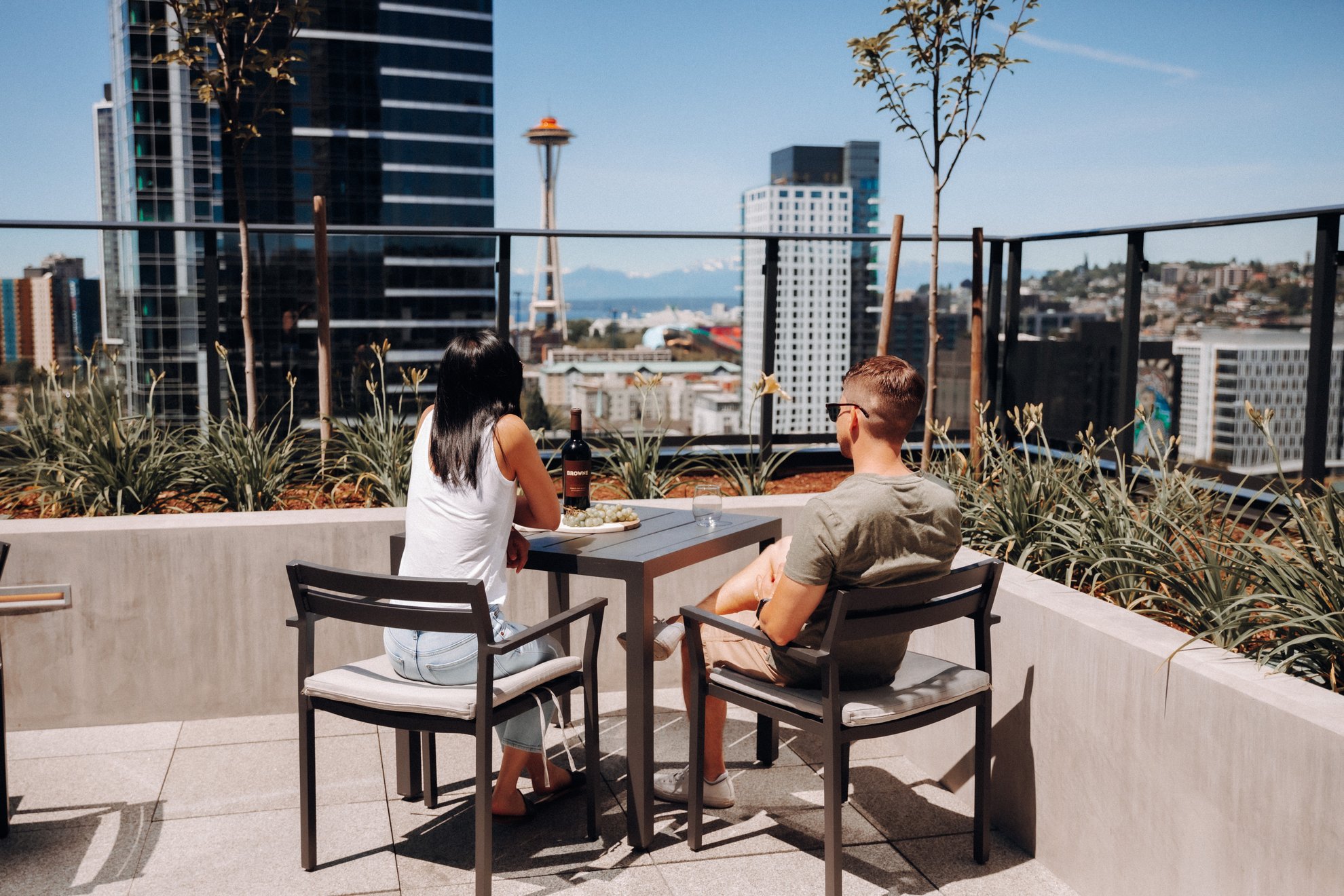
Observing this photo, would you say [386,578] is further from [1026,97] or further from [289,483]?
[1026,97]

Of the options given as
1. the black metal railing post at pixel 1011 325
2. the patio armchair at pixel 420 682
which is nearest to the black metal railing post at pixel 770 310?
the black metal railing post at pixel 1011 325

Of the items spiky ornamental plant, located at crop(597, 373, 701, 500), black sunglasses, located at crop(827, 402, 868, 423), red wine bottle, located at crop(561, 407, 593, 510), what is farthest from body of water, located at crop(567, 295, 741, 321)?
black sunglasses, located at crop(827, 402, 868, 423)

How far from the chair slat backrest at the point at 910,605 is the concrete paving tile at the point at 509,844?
0.87m

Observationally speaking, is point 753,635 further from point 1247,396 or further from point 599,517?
point 1247,396

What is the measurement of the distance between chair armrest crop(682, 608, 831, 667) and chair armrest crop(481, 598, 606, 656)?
0.23m

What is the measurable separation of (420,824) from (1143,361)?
13.2 feet

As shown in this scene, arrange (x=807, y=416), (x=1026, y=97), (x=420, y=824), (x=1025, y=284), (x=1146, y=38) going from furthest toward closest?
(x=1146, y=38), (x=1026, y=97), (x=1025, y=284), (x=807, y=416), (x=420, y=824)

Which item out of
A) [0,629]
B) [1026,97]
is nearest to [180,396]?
[0,629]

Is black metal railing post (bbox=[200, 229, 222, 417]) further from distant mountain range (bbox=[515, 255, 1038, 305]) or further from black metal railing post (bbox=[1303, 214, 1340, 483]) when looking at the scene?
black metal railing post (bbox=[1303, 214, 1340, 483])

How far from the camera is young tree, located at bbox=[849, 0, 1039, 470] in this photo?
4.84 metres

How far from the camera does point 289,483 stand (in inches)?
181

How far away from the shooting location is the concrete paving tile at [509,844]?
2.71 metres

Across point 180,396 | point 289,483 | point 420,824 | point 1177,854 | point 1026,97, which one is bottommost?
point 420,824

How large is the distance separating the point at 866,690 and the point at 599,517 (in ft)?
3.34
